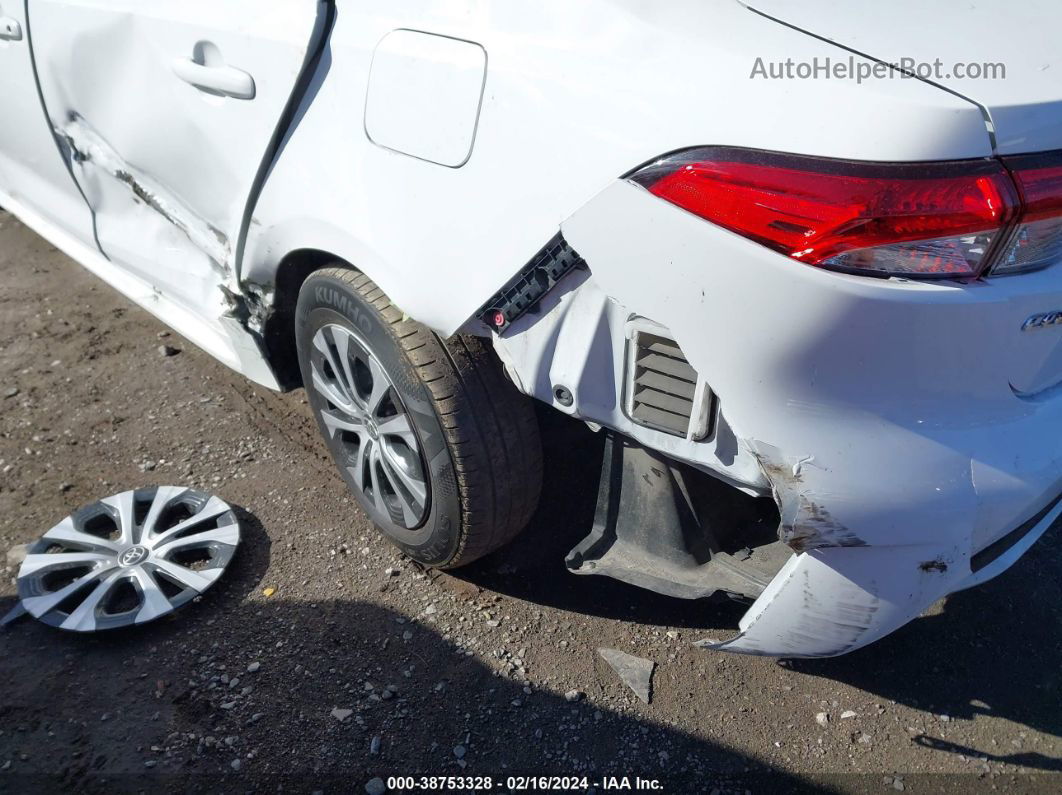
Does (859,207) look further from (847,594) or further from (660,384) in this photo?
(847,594)

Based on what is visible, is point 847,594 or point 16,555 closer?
point 847,594

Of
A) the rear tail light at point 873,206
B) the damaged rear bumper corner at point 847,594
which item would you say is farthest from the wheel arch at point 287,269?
the damaged rear bumper corner at point 847,594

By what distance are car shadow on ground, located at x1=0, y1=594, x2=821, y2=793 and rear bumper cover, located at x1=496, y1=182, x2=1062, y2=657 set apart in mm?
663

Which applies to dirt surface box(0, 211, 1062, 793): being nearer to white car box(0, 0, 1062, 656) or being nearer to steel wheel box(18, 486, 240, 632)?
steel wheel box(18, 486, 240, 632)

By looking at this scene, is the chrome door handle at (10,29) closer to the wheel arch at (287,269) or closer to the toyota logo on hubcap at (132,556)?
the wheel arch at (287,269)

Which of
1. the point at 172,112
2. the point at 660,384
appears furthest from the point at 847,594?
the point at 172,112

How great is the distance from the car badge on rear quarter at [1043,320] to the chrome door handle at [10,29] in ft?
10.2

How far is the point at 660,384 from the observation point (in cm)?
159

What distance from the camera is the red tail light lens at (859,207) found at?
1326 millimetres

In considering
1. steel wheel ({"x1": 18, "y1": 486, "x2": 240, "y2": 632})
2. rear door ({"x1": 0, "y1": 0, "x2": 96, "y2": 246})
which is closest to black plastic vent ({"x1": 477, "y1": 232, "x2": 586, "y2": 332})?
steel wheel ({"x1": 18, "y1": 486, "x2": 240, "y2": 632})

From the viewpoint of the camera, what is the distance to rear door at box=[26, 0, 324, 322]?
2.12m

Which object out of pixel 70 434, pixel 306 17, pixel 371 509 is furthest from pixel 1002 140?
pixel 70 434

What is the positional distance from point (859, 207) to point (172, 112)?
76.7 inches

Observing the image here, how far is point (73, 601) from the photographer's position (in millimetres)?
2348
